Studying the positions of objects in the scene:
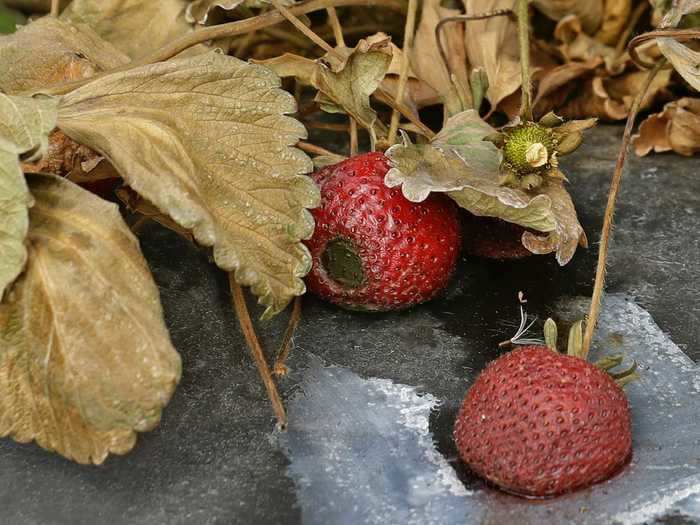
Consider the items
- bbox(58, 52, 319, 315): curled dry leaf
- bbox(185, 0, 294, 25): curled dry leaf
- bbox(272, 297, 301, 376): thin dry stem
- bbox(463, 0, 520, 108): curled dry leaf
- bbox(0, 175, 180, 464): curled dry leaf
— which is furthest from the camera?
bbox(463, 0, 520, 108): curled dry leaf

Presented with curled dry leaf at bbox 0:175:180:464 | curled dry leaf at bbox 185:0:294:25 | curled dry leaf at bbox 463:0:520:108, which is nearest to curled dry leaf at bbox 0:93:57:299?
curled dry leaf at bbox 0:175:180:464

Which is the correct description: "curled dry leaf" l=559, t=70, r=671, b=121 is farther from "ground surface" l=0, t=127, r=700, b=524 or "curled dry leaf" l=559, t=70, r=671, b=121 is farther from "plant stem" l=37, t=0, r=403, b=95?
"plant stem" l=37, t=0, r=403, b=95

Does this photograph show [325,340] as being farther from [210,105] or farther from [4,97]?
[4,97]

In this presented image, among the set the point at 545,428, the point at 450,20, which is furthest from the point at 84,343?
the point at 450,20

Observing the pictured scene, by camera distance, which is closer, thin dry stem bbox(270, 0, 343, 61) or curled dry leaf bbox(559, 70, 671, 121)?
thin dry stem bbox(270, 0, 343, 61)

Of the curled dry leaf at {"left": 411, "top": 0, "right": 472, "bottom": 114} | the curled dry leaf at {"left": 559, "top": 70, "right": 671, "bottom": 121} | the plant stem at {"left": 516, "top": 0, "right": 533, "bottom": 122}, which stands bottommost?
the curled dry leaf at {"left": 559, "top": 70, "right": 671, "bottom": 121}

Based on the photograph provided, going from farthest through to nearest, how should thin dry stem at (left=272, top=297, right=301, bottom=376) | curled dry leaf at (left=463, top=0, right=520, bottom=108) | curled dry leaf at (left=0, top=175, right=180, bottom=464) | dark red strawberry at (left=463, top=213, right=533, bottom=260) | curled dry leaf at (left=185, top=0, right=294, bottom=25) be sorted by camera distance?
curled dry leaf at (left=463, top=0, right=520, bottom=108)
curled dry leaf at (left=185, top=0, right=294, bottom=25)
dark red strawberry at (left=463, top=213, right=533, bottom=260)
thin dry stem at (left=272, top=297, right=301, bottom=376)
curled dry leaf at (left=0, top=175, right=180, bottom=464)
